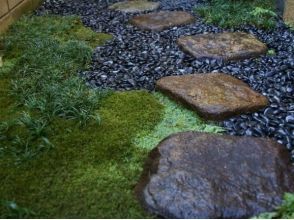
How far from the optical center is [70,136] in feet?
9.13

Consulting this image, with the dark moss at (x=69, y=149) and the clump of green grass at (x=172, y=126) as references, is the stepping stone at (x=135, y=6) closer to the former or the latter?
the dark moss at (x=69, y=149)

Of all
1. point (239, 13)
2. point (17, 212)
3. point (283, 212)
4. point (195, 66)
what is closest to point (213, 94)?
point (195, 66)

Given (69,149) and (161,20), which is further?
(161,20)

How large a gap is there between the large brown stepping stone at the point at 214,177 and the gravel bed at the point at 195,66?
0.94 ft

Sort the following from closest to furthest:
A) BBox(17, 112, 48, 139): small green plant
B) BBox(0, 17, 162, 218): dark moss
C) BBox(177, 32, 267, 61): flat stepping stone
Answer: BBox(0, 17, 162, 218): dark moss, BBox(17, 112, 48, 139): small green plant, BBox(177, 32, 267, 61): flat stepping stone

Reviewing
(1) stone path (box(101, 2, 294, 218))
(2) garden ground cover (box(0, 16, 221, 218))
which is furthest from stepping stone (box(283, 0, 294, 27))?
(2) garden ground cover (box(0, 16, 221, 218))

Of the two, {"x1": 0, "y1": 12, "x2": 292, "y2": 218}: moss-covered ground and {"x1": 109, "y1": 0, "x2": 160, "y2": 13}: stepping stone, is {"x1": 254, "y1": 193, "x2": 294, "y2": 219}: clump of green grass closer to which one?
{"x1": 0, "y1": 12, "x2": 292, "y2": 218}: moss-covered ground

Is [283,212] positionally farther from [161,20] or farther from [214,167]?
[161,20]

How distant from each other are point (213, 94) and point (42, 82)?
1435 mm

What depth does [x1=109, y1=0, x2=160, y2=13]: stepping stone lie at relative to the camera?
5.80 meters

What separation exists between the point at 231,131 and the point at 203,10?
303 cm

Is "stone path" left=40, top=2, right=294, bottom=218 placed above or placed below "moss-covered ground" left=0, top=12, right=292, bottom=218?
above

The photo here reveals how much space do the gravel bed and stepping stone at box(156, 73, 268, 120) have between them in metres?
0.08

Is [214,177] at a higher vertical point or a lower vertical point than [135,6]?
higher
